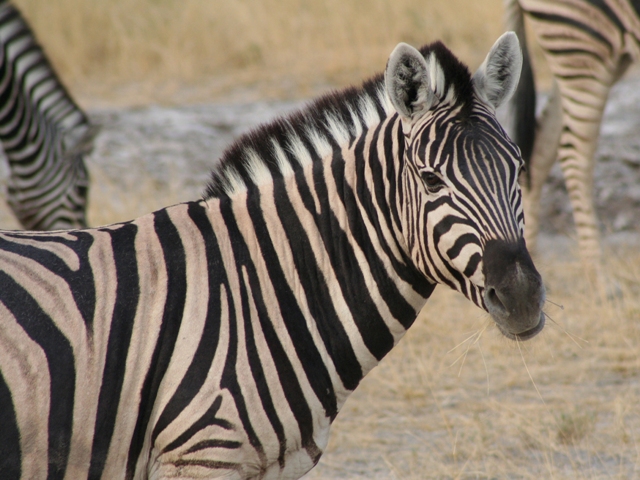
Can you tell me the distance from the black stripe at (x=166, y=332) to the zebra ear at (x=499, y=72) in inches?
50.1

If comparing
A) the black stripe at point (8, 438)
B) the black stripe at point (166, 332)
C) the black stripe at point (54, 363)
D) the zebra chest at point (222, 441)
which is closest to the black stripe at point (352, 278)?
the zebra chest at point (222, 441)

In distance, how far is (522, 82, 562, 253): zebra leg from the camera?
6934 mm

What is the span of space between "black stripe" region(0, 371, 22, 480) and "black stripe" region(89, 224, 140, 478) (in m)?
0.24

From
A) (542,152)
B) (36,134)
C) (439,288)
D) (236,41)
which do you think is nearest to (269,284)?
(439,288)

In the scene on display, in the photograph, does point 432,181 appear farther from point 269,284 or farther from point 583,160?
point 583,160

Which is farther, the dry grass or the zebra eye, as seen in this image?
the dry grass

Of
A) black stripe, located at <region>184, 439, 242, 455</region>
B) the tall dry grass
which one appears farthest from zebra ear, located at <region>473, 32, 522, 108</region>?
the tall dry grass

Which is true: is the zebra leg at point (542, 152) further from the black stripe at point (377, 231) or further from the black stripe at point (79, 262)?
the black stripe at point (79, 262)

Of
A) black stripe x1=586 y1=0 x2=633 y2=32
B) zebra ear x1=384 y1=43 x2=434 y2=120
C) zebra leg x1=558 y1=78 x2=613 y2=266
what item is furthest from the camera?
zebra leg x1=558 y1=78 x2=613 y2=266

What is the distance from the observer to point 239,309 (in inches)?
106

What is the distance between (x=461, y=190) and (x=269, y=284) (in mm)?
775

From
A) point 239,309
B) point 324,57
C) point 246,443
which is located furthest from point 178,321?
point 324,57

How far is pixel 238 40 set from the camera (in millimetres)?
12594

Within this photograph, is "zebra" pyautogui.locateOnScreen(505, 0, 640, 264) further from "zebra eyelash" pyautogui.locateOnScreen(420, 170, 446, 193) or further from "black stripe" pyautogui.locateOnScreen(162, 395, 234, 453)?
"black stripe" pyautogui.locateOnScreen(162, 395, 234, 453)
